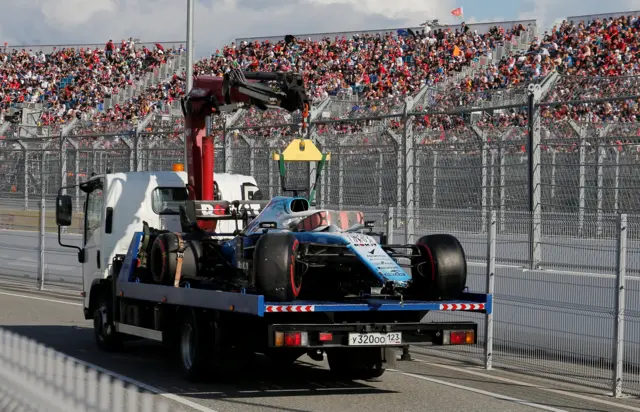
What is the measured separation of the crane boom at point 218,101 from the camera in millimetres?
14219

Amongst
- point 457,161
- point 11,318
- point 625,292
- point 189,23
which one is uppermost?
point 189,23

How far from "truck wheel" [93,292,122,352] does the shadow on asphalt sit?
0.36 ft

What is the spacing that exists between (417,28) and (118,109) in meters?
11.5

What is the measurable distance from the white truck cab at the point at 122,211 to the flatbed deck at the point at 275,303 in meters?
2.33

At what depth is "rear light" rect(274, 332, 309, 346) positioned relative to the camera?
32.4 ft

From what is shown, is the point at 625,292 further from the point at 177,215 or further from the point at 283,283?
the point at 177,215

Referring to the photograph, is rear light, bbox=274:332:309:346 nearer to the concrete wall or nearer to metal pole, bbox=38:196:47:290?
the concrete wall

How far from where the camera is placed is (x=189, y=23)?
73.7 ft

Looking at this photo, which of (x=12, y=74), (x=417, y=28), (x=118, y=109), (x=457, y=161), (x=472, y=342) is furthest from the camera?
(x=12, y=74)

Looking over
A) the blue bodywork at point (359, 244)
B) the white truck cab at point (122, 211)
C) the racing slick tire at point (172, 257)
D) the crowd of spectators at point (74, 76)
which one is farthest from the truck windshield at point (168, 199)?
the crowd of spectators at point (74, 76)

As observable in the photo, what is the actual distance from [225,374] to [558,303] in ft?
12.3

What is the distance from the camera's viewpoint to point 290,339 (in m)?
9.92

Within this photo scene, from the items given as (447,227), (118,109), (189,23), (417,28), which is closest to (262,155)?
(189,23)

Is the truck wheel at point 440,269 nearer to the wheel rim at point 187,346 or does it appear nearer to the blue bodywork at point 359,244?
the blue bodywork at point 359,244
